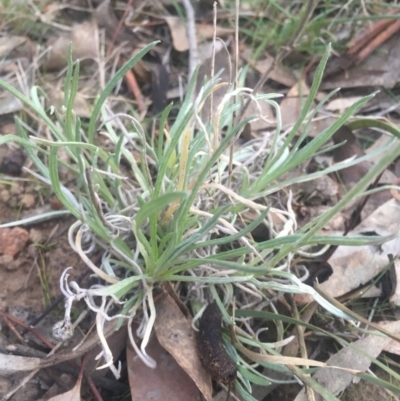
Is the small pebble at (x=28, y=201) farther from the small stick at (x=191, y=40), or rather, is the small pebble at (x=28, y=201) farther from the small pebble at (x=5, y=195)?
the small stick at (x=191, y=40)

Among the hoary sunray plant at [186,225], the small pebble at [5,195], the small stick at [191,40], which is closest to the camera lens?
the hoary sunray plant at [186,225]

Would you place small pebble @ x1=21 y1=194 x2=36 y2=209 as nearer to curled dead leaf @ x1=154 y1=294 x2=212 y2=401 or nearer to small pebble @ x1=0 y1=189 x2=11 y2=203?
small pebble @ x1=0 y1=189 x2=11 y2=203

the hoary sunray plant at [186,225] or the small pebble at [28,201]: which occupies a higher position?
the hoary sunray plant at [186,225]

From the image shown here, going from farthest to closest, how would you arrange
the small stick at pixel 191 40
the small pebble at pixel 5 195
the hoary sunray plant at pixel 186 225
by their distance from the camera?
1. the small stick at pixel 191 40
2. the small pebble at pixel 5 195
3. the hoary sunray plant at pixel 186 225

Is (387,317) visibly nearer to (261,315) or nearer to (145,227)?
(261,315)

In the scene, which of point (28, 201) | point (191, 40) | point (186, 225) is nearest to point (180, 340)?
point (186, 225)

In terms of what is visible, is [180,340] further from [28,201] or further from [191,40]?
[191,40]

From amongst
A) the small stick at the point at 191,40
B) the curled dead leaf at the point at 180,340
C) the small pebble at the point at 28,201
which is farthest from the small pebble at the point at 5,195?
the small stick at the point at 191,40

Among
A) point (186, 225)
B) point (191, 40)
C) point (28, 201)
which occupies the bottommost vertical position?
point (28, 201)
